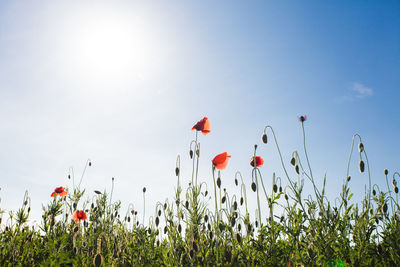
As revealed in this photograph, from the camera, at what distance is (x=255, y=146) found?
131 inches

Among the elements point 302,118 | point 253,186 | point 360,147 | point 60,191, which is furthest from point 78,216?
point 360,147

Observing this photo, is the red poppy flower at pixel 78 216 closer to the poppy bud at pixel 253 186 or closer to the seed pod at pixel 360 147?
the poppy bud at pixel 253 186

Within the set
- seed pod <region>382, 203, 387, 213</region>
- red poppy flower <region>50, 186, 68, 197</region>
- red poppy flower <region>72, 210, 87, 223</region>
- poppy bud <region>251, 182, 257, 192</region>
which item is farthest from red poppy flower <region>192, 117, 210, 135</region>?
red poppy flower <region>50, 186, 68, 197</region>

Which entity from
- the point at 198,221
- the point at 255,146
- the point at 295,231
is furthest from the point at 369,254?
the point at 198,221

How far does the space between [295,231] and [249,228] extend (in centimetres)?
57

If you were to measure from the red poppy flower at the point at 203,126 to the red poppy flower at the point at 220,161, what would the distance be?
1.73ft

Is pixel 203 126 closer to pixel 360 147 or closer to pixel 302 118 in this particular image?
pixel 302 118

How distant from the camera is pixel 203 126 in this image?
388cm

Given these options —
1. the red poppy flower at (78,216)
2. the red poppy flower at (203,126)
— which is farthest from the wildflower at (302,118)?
the red poppy flower at (78,216)

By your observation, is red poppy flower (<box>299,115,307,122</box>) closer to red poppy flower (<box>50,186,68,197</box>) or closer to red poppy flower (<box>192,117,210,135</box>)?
red poppy flower (<box>192,117,210,135</box>)

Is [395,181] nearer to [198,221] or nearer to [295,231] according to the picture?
[295,231]

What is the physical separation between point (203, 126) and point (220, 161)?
23.9 inches

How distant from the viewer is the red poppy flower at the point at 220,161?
11.4 feet

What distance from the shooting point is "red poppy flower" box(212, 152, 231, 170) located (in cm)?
347
